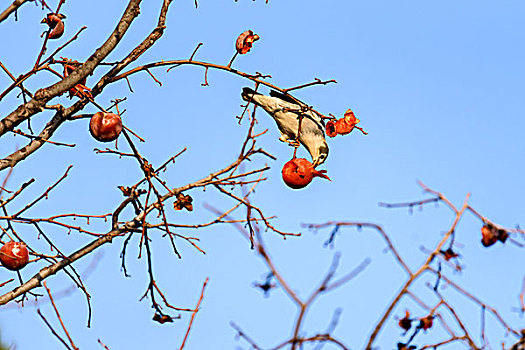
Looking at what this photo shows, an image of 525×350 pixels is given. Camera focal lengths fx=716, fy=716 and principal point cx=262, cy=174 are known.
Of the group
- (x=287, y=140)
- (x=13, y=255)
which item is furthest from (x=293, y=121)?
(x=13, y=255)

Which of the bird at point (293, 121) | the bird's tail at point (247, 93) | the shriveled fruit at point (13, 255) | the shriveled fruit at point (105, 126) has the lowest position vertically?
the shriveled fruit at point (13, 255)

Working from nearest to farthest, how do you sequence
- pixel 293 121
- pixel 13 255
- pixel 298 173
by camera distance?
1. pixel 13 255
2. pixel 298 173
3. pixel 293 121

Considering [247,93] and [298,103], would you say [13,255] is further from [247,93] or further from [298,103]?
[298,103]

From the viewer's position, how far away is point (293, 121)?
3588mm

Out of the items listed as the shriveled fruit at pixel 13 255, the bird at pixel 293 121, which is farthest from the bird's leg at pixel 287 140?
the shriveled fruit at pixel 13 255

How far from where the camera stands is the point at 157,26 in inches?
138

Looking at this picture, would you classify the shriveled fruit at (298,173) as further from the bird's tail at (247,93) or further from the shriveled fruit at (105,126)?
the shriveled fruit at (105,126)

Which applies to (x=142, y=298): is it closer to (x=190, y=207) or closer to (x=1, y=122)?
(x=190, y=207)

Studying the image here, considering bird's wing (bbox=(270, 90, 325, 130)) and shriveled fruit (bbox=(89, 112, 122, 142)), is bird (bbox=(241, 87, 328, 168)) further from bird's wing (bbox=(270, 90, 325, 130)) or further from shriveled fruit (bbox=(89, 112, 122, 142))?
shriveled fruit (bbox=(89, 112, 122, 142))

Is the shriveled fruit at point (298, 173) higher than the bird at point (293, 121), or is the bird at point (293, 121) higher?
the bird at point (293, 121)

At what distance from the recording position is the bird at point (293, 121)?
3559 millimetres

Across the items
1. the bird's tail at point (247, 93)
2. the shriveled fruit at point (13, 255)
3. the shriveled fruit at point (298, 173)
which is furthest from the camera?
the bird's tail at point (247, 93)

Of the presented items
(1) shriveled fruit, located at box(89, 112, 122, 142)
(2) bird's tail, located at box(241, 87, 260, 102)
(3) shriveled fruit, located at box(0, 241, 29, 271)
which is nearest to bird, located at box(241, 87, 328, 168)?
(2) bird's tail, located at box(241, 87, 260, 102)

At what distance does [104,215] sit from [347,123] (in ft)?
4.22
